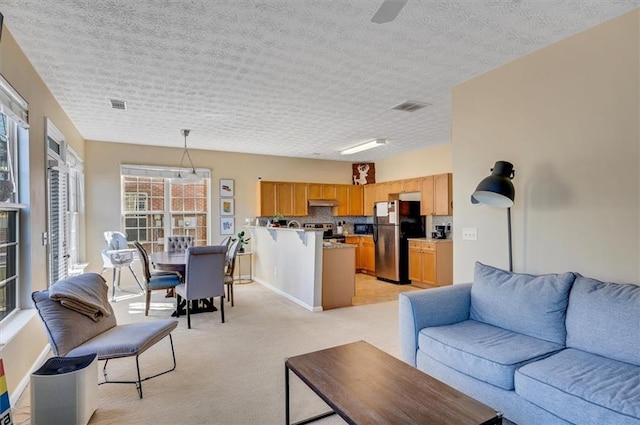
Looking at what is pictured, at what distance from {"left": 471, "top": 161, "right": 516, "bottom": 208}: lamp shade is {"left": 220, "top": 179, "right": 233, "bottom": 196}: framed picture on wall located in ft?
16.9

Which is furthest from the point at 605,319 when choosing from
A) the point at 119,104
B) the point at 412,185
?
the point at 412,185

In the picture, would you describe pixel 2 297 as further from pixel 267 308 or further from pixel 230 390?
pixel 267 308

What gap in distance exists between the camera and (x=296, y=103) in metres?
4.01

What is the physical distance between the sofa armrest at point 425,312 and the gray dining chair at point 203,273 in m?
2.38

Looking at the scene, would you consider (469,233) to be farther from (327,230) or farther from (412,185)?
(327,230)

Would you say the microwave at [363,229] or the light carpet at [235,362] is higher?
the microwave at [363,229]

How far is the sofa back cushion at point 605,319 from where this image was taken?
194cm

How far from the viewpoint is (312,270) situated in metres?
4.77

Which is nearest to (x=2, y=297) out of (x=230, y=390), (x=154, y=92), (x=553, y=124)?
(x=230, y=390)

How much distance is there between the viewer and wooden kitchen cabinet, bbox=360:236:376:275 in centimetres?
758

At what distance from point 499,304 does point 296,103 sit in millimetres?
2880

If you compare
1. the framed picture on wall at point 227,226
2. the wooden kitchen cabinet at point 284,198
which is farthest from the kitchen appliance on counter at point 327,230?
the framed picture on wall at point 227,226

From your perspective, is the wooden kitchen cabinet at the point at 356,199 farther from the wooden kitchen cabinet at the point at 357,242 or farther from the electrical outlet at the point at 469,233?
the electrical outlet at the point at 469,233

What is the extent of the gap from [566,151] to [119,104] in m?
4.45
